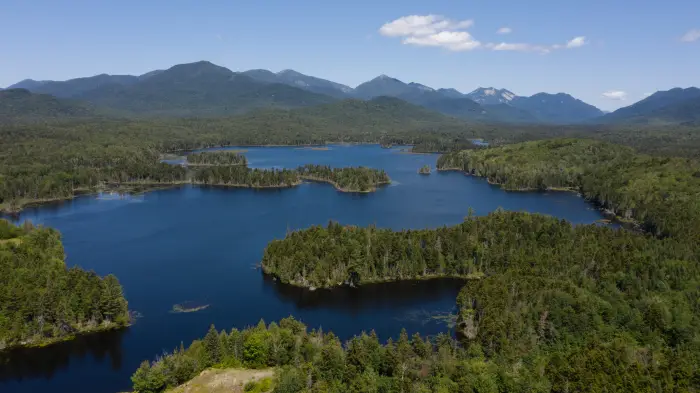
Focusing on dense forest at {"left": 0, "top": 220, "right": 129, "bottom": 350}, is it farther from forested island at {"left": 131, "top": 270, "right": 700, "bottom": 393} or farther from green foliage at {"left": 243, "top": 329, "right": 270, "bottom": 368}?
green foliage at {"left": 243, "top": 329, "right": 270, "bottom": 368}

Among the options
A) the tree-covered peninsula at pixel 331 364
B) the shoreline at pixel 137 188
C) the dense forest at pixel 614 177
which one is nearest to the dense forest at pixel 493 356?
the tree-covered peninsula at pixel 331 364

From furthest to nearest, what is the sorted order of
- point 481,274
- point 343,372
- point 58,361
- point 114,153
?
1. point 114,153
2. point 481,274
3. point 58,361
4. point 343,372

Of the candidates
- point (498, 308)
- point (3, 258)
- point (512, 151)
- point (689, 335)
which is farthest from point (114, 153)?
point (689, 335)

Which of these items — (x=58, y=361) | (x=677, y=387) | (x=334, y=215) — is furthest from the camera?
(x=334, y=215)

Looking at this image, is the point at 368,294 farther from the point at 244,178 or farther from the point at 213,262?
the point at 244,178

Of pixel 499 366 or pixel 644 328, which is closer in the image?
pixel 499 366

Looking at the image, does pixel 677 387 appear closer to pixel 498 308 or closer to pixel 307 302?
pixel 498 308
